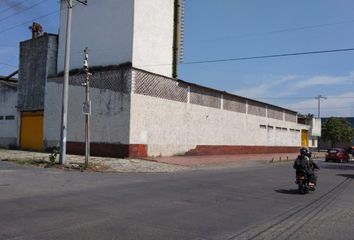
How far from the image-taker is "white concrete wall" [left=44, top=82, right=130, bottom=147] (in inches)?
1155

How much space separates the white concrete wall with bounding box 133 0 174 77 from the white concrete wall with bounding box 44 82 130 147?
3.15m

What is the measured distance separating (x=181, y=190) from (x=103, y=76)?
17755 mm

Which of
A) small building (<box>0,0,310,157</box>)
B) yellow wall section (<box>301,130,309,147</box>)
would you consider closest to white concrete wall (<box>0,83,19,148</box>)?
small building (<box>0,0,310,157</box>)

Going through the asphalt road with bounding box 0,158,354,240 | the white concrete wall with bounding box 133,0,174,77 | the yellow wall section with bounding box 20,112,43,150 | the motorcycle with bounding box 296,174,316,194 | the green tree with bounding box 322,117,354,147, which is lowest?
the asphalt road with bounding box 0,158,354,240

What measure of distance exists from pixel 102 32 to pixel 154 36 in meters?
3.72

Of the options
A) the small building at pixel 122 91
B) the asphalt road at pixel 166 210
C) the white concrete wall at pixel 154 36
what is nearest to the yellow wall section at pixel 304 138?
the small building at pixel 122 91

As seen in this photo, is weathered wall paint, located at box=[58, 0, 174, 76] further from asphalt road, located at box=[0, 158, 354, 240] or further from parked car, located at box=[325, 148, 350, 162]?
parked car, located at box=[325, 148, 350, 162]

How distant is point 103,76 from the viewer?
3069 cm

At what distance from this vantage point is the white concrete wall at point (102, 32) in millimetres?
31000

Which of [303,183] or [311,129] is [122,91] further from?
[311,129]

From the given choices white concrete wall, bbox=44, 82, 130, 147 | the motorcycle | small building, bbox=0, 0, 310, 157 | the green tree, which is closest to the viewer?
the motorcycle

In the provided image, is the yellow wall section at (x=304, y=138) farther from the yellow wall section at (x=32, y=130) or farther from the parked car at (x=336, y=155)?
the yellow wall section at (x=32, y=130)

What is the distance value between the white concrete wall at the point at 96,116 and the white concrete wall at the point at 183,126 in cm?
76

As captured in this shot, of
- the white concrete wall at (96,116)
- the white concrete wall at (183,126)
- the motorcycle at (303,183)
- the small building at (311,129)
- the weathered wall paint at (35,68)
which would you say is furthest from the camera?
the small building at (311,129)
